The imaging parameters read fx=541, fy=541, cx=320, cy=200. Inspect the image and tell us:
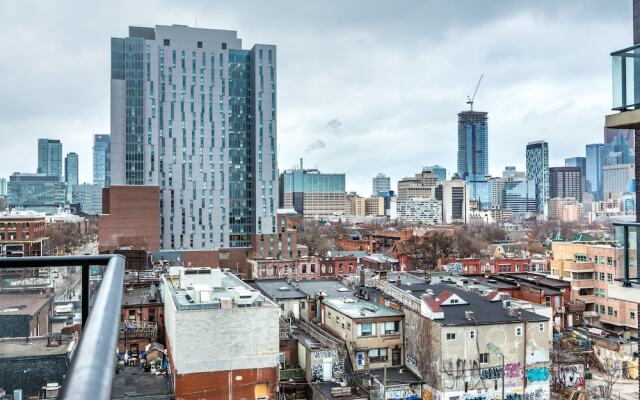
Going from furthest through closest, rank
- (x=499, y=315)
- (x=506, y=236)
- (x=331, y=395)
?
1. (x=506, y=236)
2. (x=499, y=315)
3. (x=331, y=395)

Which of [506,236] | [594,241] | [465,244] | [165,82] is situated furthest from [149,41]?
[506,236]

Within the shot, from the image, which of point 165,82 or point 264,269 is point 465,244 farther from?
point 165,82

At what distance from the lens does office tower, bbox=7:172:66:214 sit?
169625 mm

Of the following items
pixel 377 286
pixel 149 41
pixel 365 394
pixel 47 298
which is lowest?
pixel 365 394

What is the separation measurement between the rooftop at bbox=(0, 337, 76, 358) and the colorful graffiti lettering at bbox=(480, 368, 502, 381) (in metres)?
22.2

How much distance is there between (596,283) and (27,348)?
1676 inches

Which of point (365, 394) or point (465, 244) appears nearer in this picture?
point (365, 394)

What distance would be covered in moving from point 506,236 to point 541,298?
73.0m

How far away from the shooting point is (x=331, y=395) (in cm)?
2091

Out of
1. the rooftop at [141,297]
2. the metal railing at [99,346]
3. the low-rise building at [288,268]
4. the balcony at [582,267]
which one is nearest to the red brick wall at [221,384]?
the rooftop at [141,297]

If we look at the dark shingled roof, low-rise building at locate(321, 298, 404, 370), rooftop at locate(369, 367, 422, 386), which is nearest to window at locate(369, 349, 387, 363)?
low-rise building at locate(321, 298, 404, 370)

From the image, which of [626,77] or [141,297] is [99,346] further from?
[141,297]

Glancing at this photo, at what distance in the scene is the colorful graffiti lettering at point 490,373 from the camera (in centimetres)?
2212

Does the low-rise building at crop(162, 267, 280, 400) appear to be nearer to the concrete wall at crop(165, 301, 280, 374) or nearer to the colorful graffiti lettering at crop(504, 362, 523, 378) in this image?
the concrete wall at crop(165, 301, 280, 374)
